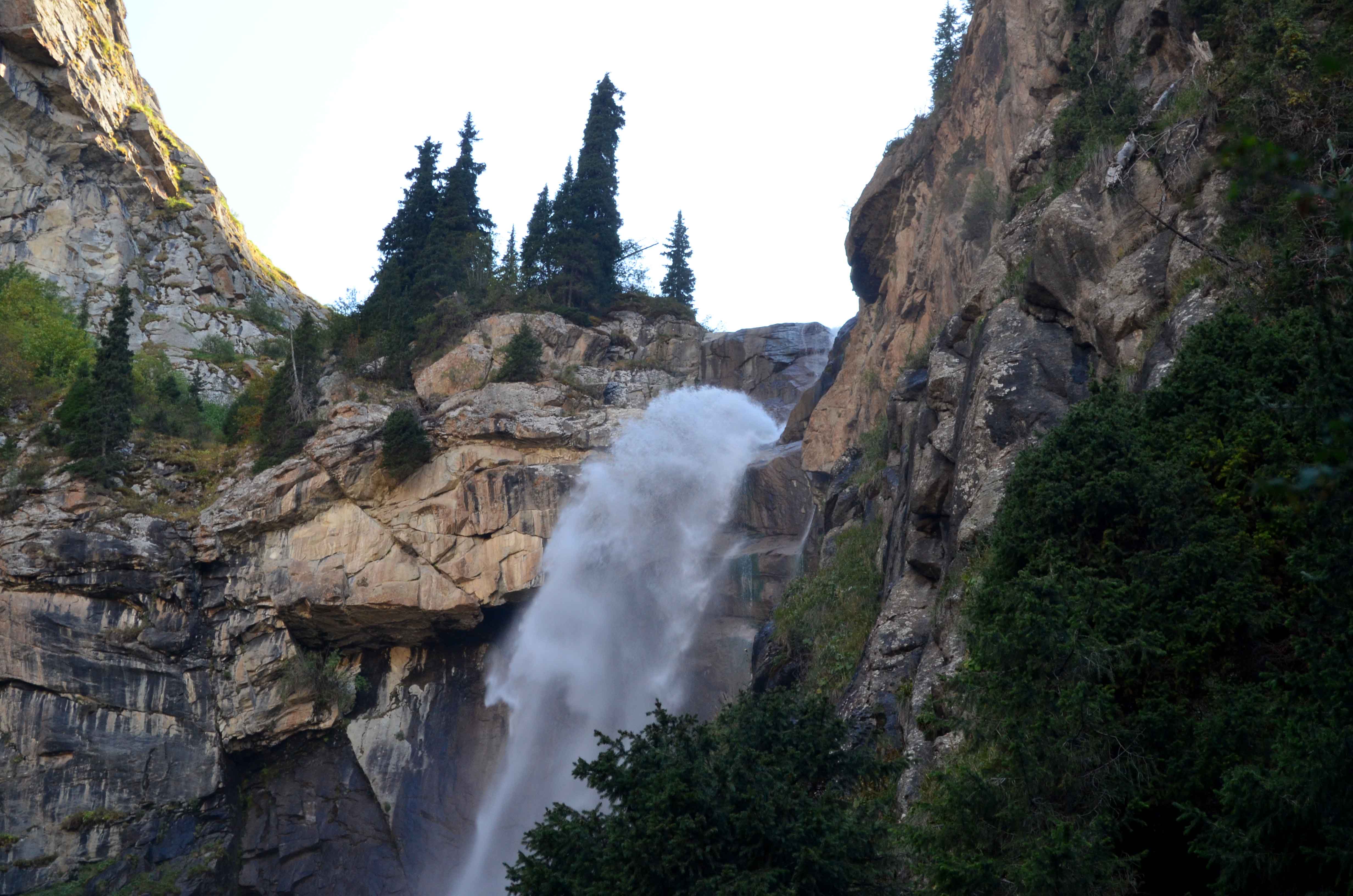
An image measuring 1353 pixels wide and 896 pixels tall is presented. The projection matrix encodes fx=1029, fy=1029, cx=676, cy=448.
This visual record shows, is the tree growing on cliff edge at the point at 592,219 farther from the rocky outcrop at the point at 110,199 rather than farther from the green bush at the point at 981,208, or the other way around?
the green bush at the point at 981,208

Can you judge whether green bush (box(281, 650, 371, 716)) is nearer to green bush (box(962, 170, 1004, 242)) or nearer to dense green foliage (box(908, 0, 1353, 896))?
green bush (box(962, 170, 1004, 242))

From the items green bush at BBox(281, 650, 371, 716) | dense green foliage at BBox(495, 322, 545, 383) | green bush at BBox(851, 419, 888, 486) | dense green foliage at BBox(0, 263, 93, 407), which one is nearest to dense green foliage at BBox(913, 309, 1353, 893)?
green bush at BBox(851, 419, 888, 486)

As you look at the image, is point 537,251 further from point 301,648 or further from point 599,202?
point 301,648

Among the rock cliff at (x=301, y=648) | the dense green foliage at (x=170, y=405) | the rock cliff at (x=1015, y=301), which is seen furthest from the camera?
the dense green foliage at (x=170, y=405)

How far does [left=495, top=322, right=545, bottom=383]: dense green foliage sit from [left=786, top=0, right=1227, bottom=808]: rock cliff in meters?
14.6

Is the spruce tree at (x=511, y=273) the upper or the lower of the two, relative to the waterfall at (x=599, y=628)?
upper

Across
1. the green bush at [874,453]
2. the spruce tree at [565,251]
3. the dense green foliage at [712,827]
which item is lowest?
the dense green foliage at [712,827]

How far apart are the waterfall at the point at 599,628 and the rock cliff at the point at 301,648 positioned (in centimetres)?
81

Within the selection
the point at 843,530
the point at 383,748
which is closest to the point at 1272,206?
the point at 843,530

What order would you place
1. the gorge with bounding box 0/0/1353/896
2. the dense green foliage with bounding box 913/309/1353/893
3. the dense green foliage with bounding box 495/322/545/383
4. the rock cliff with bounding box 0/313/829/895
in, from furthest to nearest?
1. the dense green foliage with bounding box 495/322/545/383
2. the rock cliff with bounding box 0/313/829/895
3. the gorge with bounding box 0/0/1353/896
4. the dense green foliage with bounding box 913/309/1353/893

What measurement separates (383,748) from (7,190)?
109 feet

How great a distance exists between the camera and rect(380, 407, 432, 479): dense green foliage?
33.5m

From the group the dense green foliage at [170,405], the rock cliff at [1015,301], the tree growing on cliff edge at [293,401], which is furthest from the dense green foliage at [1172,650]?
the dense green foliage at [170,405]

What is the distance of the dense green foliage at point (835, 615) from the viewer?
21.9 metres
